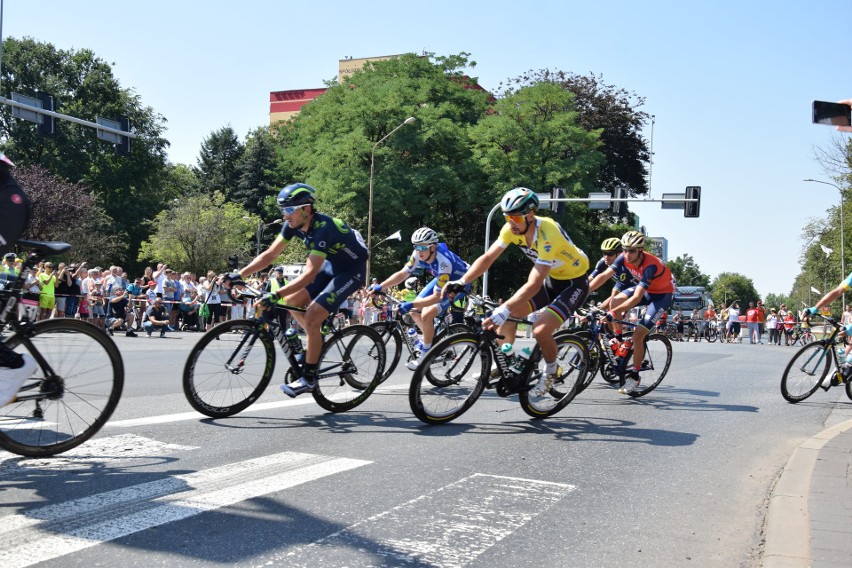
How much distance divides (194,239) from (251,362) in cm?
5695

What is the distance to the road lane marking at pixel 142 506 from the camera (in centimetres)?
353

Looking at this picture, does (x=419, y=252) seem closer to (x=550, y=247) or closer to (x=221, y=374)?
(x=550, y=247)

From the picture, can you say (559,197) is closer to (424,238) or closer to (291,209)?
(424,238)

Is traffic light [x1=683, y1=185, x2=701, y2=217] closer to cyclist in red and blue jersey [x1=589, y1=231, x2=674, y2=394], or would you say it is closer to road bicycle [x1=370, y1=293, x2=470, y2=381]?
cyclist in red and blue jersey [x1=589, y1=231, x2=674, y2=394]

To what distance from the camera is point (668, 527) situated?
4.56 metres

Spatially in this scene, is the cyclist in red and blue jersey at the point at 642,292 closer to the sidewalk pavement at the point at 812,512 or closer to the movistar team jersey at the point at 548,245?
the movistar team jersey at the point at 548,245

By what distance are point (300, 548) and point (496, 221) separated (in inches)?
1745

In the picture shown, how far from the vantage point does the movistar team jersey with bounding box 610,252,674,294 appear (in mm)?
10352

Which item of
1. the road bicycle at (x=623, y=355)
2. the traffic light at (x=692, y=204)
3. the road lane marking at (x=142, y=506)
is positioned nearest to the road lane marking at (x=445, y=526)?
the road lane marking at (x=142, y=506)

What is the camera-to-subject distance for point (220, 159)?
8388 centimetres

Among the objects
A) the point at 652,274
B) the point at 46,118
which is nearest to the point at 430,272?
the point at 652,274

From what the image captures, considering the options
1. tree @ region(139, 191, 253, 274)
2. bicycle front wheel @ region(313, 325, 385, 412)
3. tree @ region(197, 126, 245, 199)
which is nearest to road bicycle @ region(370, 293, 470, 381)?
bicycle front wheel @ region(313, 325, 385, 412)

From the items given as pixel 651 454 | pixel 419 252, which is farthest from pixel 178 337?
pixel 651 454

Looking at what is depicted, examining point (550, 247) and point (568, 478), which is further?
point (550, 247)
